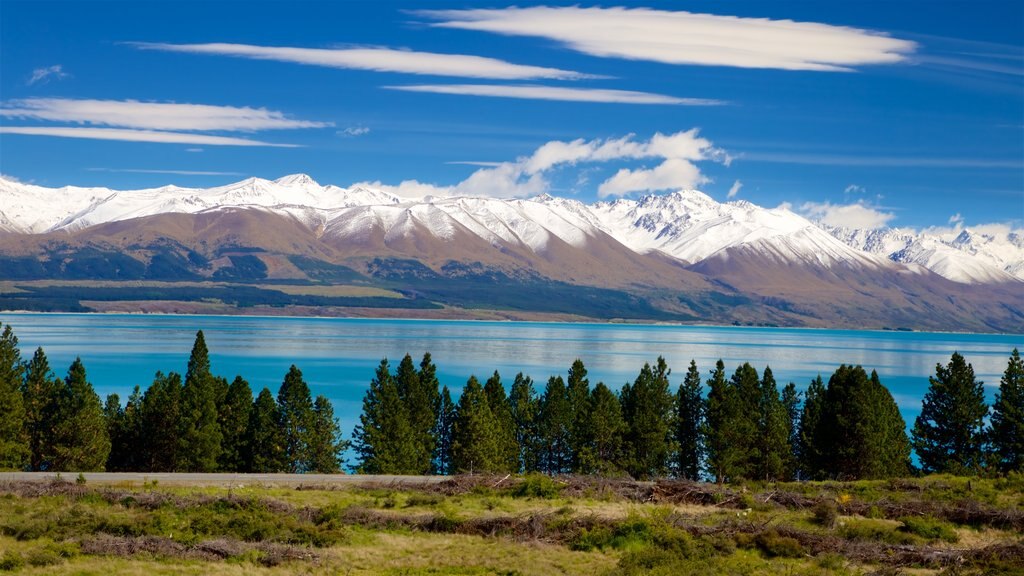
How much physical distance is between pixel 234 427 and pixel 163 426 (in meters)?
7.15

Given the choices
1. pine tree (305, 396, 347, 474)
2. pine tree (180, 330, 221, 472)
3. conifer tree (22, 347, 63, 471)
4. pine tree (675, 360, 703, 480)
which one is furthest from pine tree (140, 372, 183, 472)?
pine tree (675, 360, 703, 480)

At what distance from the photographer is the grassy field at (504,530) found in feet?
117

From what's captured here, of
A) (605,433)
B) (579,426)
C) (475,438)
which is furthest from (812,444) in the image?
(475,438)

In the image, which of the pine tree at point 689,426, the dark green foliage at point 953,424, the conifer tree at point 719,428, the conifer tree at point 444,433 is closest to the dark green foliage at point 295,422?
the conifer tree at point 444,433

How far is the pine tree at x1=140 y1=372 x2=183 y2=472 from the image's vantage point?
7875cm

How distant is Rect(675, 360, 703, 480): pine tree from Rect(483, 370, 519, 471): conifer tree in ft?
52.7

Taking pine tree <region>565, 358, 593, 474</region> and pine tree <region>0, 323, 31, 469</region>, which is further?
pine tree <region>565, 358, 593, 474</region>

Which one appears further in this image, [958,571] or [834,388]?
[834,388]

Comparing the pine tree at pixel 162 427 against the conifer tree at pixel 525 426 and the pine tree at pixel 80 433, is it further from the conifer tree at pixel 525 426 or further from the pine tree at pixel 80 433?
the conifer tree at pixel 525 426

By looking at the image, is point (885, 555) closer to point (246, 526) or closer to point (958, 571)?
point (958, 571)

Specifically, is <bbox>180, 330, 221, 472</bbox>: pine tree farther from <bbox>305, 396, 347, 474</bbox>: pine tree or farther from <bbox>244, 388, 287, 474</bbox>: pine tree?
<bbox>305, 396, 347, 474</bbox>: pine tree

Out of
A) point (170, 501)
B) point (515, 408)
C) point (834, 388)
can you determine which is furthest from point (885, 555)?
point (515, 408)

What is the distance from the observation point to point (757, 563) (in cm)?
3706

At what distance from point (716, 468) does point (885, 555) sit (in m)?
49.2
